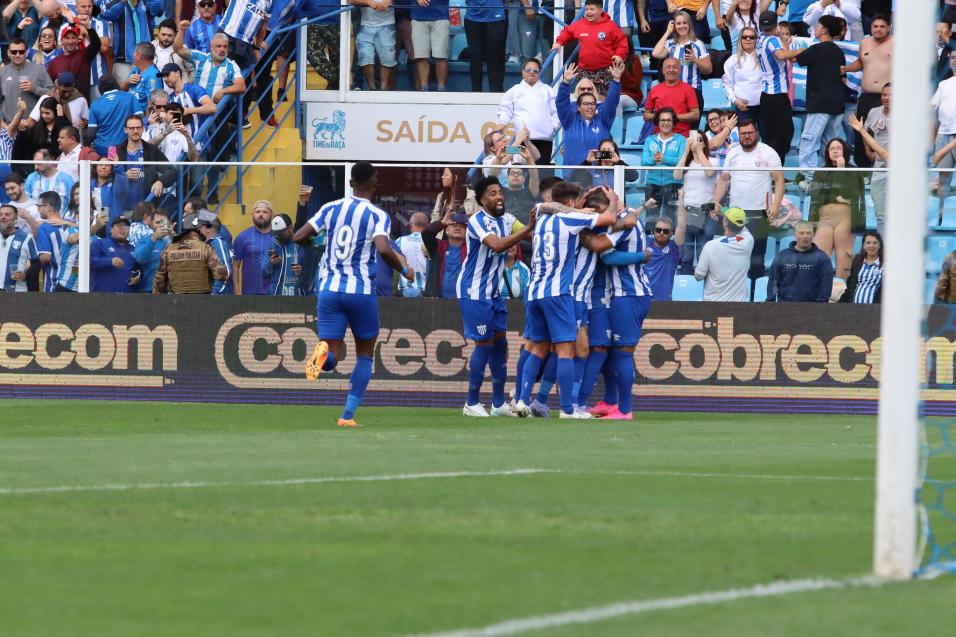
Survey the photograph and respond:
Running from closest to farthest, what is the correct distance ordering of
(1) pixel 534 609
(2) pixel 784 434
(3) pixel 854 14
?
(1) pixel 534 609
(2) pixel 784 434
(3) pixel 854 14

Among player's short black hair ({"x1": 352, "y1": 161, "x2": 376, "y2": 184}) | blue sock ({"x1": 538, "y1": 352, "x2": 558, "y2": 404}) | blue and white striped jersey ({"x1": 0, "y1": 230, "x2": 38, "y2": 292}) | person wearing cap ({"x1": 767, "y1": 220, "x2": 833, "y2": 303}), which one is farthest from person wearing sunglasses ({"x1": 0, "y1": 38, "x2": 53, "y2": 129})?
person wearing cap ({"x1": 767, "y1": 220, "x2": 833, "y2": 303})

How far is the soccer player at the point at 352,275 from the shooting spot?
15.0 m

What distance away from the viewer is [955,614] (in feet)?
19.1

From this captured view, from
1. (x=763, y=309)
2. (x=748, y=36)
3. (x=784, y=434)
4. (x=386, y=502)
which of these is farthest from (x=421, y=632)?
(x=748, y=36)

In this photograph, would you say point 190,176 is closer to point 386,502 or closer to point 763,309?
point 763,309

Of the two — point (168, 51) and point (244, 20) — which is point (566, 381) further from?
point (168, 51)

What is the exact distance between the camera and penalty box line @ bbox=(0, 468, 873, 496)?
9047 mm

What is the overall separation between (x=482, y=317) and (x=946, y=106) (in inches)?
273

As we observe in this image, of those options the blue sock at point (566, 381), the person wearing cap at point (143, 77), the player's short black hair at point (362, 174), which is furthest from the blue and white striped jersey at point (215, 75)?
the player's short black hair at point (362, 174)

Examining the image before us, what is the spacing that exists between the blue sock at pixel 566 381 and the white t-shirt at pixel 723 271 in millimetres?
2834

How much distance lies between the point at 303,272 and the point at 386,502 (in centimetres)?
1158

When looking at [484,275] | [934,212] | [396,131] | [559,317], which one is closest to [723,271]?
[934,212]

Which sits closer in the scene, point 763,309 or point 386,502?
Answer: point 386,502

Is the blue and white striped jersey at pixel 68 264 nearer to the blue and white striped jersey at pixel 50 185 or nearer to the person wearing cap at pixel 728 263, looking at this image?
the blue and white striped jersey at pixel 50 185
